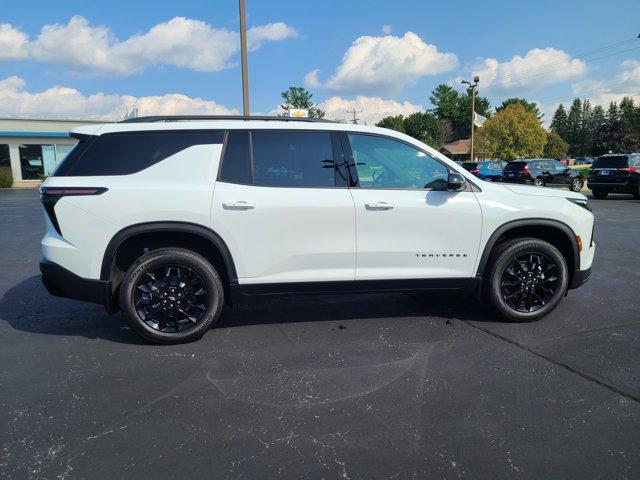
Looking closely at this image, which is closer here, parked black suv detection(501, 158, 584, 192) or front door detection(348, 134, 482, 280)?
front door detection(348, 134, 482, 280)

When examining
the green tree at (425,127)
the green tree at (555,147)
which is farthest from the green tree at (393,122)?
the green tree at (555,147)

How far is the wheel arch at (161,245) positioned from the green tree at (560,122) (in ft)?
449

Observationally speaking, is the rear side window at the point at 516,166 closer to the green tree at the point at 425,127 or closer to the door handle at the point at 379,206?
the door handle at the point at 379,206

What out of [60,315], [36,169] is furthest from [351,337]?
[36,169]

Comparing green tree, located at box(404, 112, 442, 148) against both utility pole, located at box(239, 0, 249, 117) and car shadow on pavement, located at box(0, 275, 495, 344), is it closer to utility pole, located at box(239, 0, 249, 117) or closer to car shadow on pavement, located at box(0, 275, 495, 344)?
utility pole, located at box(239, 0, 249, 117)

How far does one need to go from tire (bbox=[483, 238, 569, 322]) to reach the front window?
2.96 feet

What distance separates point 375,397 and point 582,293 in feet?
12.0

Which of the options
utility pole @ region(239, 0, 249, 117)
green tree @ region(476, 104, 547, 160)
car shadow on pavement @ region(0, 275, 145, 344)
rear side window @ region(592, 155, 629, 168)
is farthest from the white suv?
green tree @ region(476, 104, 547, 160)

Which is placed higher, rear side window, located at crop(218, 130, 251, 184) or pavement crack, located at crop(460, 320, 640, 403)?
rear side window, located at crop(218, 130, 251, 184)

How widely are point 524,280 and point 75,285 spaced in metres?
3.95

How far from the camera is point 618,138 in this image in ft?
292

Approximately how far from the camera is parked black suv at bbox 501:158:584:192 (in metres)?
23.3

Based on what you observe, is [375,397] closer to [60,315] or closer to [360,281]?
[360,281]

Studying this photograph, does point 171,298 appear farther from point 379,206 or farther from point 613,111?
point 613,111
